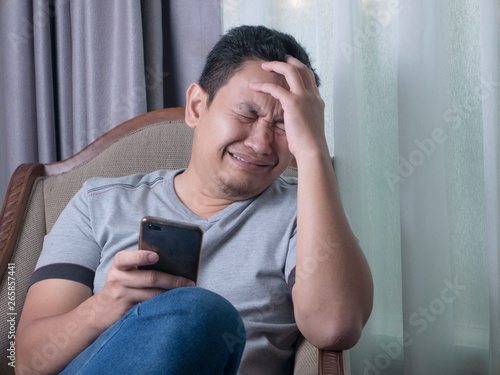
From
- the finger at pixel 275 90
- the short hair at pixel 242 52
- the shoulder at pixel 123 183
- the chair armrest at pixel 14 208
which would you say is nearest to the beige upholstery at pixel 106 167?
the chair armrest at pixel 14 208

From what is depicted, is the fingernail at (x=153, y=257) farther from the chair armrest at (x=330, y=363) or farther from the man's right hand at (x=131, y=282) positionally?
the chair armrest at (x=330, y=363)

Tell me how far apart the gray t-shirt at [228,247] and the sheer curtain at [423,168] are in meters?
0.37

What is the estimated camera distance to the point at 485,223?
1.18 m

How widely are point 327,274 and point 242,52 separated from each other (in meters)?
0.50

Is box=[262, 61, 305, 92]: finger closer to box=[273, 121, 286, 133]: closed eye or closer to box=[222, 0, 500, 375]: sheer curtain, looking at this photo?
box=[273, 121, 286, 133]: closed eye

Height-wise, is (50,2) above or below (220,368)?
above

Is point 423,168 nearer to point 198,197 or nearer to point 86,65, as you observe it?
point 198,197

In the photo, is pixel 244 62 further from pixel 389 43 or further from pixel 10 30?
pixel 10 30

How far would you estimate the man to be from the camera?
69 centimetres

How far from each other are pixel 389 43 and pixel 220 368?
101 centimetres

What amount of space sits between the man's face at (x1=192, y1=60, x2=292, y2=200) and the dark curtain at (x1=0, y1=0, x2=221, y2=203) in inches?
22.7

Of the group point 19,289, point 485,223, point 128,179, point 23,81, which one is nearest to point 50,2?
point 23,81

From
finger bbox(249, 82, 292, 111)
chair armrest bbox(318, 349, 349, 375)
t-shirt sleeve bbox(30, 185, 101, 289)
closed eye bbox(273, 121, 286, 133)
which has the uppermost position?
finger bbox(249, 82, 292, 111)

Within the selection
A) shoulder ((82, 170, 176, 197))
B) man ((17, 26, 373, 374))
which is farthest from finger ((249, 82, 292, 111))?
shoulder ((82, 170, 176, 197))
